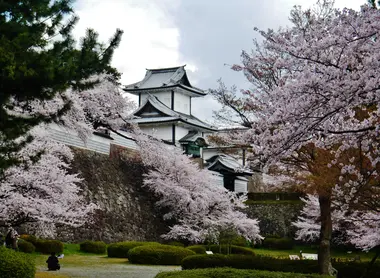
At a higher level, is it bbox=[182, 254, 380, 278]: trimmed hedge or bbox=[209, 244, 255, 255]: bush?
bbox=[209, 244, 255, 255]: bush

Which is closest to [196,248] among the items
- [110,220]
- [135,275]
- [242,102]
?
[110,220]

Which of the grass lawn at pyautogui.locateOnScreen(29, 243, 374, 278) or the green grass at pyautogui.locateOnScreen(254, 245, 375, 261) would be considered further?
the green grass at pyautogui.locateOnScreen(254, 245, 375, 261)

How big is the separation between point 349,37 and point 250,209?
1207 inches

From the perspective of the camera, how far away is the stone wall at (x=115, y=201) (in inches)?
930

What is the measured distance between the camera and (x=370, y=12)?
229 inches

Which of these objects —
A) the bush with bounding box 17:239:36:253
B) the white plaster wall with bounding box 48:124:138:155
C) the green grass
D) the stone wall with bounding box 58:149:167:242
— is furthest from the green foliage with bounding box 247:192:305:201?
the bush with bounding box 17:239:36:253

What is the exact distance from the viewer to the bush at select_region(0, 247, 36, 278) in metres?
8.59

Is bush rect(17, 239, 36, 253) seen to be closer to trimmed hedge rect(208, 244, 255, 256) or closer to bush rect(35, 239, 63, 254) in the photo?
bush rect(35, 239, 63, 254)

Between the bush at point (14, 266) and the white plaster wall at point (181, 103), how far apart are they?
104 feet

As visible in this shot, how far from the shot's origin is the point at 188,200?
27109mm

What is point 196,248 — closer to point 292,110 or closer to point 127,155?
point 127,155

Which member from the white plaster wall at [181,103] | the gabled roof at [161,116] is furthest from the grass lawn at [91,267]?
the white plaster wall at [181,103]

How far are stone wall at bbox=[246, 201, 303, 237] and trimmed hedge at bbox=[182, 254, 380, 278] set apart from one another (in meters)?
19.5

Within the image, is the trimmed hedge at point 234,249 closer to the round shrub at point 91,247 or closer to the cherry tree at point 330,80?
the round shrub at point 91,247
